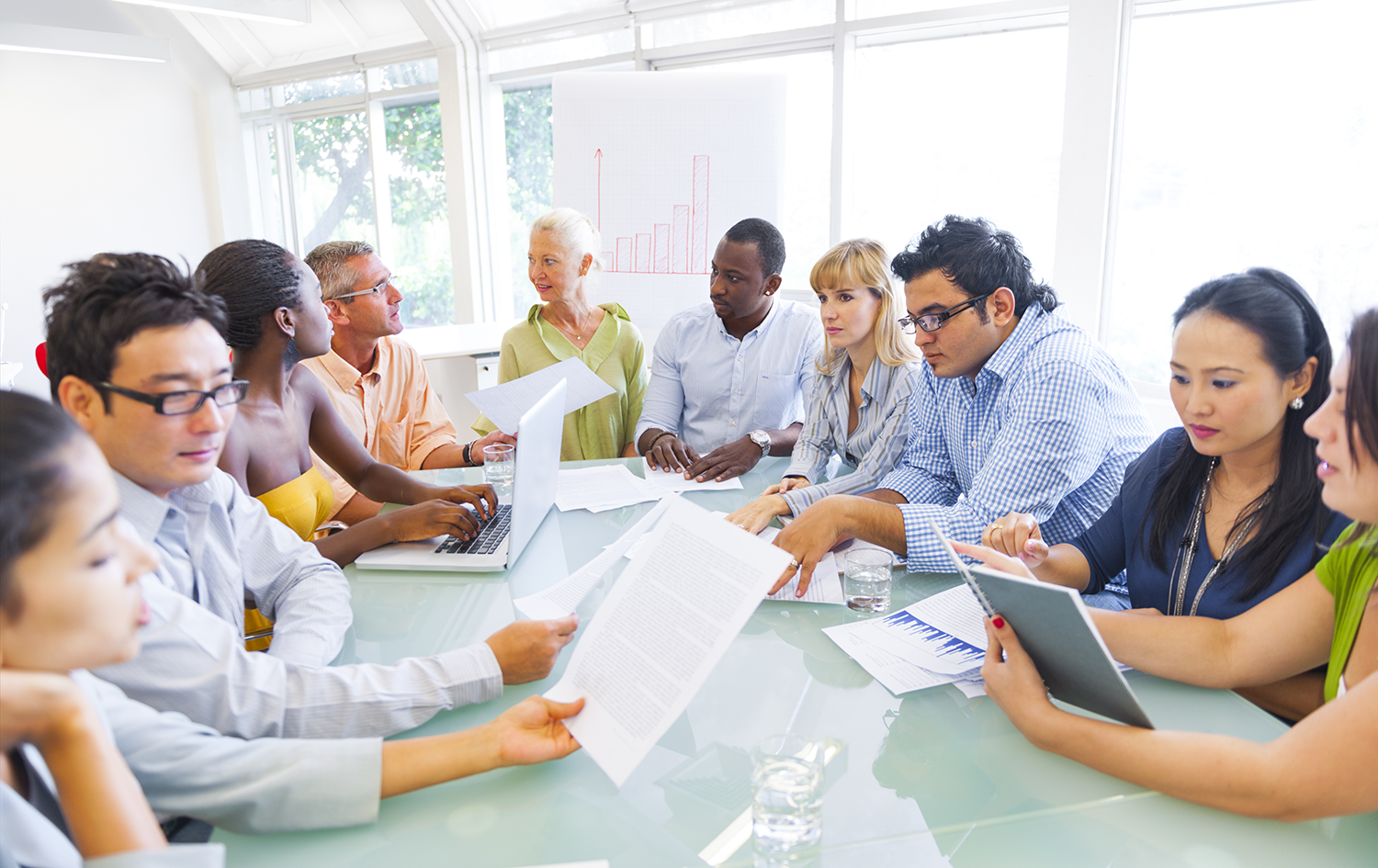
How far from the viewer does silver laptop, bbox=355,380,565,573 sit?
1.59m

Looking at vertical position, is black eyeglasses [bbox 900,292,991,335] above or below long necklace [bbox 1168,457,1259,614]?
above

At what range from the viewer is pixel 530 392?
229cm

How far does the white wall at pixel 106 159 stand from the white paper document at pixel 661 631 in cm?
619

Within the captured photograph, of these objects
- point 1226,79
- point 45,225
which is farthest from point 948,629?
point 45,225

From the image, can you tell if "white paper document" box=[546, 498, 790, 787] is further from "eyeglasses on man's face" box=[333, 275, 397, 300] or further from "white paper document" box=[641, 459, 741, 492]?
"eyeglasses on man's face" box=[333, 275, 397, 300]

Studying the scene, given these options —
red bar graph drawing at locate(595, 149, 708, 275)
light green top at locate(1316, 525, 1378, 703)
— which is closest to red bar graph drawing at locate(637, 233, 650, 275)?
red bar graph drawing at locate(595, 149, 708, 275)

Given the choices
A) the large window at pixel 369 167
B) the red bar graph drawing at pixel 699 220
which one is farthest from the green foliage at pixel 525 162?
the red bar graph drawing at pixel 699 220

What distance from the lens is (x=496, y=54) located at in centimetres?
569

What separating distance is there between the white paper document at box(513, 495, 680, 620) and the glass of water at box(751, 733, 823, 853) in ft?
1.27

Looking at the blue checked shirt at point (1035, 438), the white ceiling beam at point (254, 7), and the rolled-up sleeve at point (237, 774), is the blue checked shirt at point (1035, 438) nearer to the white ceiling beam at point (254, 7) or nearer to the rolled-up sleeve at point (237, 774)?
the rolled-up sleeve at point (237, 774)

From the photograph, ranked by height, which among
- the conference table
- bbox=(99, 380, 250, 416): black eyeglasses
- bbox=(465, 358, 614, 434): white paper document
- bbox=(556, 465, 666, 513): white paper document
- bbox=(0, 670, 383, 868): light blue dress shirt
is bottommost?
the conference table

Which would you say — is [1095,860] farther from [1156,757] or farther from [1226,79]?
[1226,79]

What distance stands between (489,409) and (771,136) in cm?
257

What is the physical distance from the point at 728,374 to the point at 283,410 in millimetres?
1490
